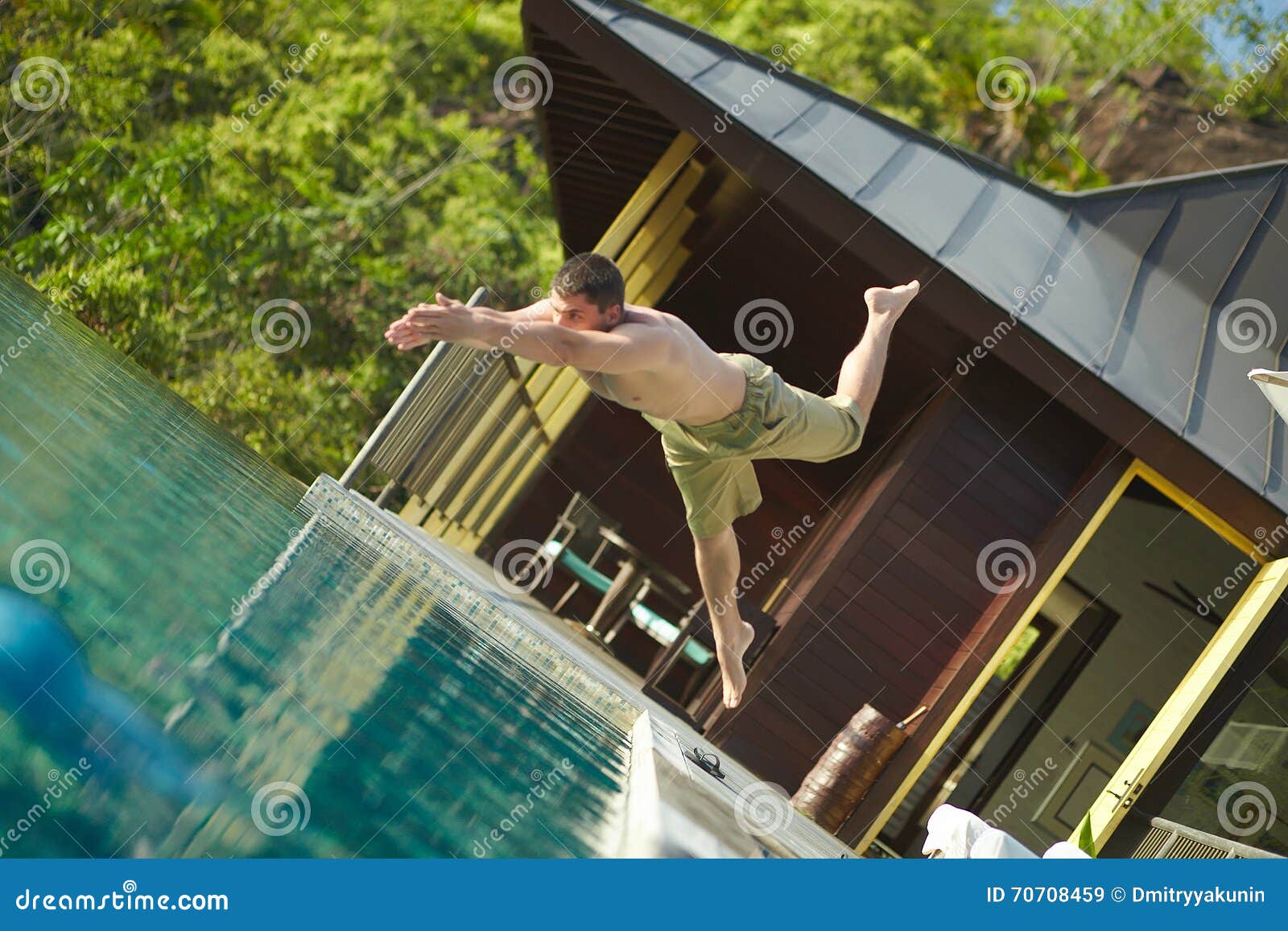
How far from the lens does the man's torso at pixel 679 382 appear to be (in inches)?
234

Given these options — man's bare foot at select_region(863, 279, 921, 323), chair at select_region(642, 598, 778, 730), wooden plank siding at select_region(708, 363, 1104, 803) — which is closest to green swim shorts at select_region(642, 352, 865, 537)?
man's bare foot at select_region(863, 279, 921, 323)

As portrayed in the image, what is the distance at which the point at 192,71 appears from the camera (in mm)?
22172

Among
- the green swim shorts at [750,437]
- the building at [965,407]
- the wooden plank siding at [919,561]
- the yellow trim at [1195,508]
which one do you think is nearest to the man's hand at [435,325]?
the green swim shorts at [750,437]

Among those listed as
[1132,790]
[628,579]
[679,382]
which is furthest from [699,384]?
[1132,790]

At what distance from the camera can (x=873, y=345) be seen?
22.6ft

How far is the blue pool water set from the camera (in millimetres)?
3301

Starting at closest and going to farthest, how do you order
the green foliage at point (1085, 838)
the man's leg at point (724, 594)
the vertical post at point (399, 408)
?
the green foliage at point (1085, 838) < the man's leg at point (724, 594) < the vertical post at point (399, 408)

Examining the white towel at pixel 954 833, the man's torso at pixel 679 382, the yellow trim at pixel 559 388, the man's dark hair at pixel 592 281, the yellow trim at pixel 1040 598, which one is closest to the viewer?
the white towel at pixel 954 833

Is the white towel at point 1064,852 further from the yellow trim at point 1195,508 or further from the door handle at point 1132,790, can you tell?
the yellow trim at point 1195,508

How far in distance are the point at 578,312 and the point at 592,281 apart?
16 centimetres

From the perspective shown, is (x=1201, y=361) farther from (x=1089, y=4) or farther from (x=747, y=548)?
(x=1089, y=4)

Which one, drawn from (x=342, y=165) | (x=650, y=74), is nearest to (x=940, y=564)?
(x=650, y=74)

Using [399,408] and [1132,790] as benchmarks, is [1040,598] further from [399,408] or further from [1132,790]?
[399,408]

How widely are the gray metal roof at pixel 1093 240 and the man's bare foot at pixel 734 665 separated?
3056mm
